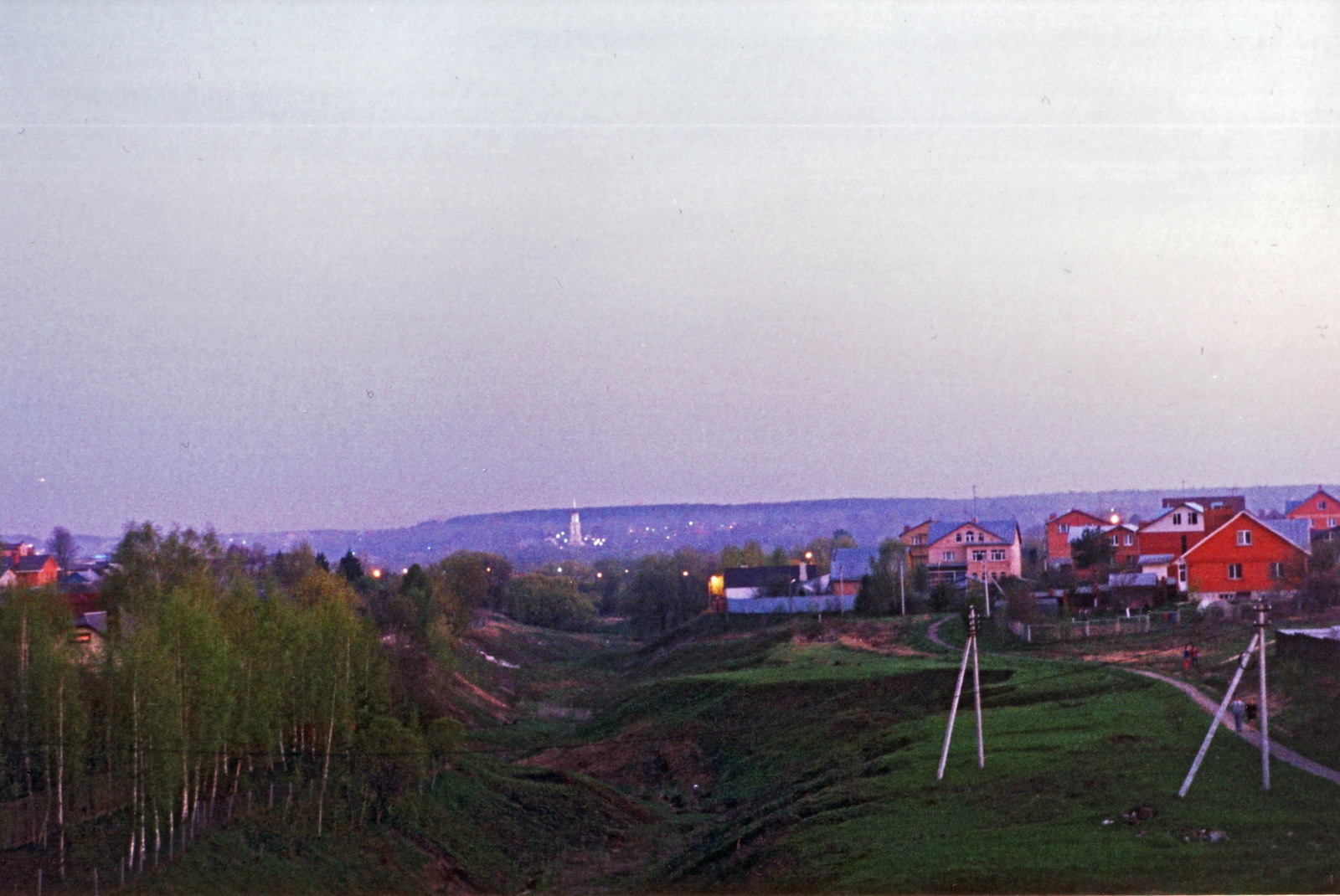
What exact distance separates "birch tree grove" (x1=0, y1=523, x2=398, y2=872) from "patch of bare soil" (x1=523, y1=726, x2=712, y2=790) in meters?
6.56

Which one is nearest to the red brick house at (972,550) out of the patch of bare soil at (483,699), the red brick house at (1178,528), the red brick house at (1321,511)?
the red brick house at (1178,528)

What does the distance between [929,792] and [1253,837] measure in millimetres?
5960

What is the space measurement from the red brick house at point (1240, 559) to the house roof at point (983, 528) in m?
20.2

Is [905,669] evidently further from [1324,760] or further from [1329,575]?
[1324,760]

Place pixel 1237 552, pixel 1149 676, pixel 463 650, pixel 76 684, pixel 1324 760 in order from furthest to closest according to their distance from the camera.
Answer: pixel 463 650 < pixel 1237 552 < pixel 1149 676 < pixel 76 684 < pixel 1324 760

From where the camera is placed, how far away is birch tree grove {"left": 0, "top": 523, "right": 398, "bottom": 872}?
64.4ft

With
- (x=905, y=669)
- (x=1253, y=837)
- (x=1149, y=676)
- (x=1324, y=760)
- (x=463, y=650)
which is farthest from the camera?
(x=463, y=650)

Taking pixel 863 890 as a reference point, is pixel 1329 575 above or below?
above

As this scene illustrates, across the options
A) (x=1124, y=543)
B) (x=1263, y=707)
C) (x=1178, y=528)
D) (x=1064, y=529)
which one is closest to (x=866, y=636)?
(x=1124, y=543)

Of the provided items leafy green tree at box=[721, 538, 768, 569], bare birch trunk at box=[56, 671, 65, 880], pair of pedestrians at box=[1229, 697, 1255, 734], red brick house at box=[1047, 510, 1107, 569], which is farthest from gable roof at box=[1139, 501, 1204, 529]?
bare birch trunk at box=[56, 671, 65, 880]

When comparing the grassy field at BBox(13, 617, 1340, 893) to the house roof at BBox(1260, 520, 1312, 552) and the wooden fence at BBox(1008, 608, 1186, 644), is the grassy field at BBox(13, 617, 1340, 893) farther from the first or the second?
the house roof at BBox(1260, 520, 1312, 552)

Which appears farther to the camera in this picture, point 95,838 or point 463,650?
point 463,650

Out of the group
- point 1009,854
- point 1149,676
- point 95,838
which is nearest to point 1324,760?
point 1009,854

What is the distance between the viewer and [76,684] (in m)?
20.1
